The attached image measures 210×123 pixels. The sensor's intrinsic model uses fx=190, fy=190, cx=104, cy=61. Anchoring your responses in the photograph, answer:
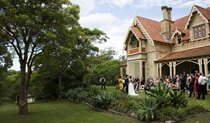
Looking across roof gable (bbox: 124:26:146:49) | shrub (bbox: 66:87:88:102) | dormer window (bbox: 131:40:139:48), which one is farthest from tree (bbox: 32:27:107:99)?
dormer window (bbox: 131:40:139:48)

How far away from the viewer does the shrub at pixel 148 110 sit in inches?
400

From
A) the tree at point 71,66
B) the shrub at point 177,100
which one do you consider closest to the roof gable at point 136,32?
the tree at point 71,66

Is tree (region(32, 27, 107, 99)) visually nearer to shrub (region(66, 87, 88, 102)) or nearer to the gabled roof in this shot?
shrub (region(66, 87, 88, 102))

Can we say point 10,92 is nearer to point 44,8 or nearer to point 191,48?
point 44,8

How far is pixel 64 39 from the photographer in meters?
14.2

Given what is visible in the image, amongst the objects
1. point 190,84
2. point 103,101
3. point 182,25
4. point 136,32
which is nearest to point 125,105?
point 103,101

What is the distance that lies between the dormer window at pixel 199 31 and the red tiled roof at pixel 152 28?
4.43m

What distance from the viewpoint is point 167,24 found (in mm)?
27016

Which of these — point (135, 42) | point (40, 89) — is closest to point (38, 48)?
point (40, 89)

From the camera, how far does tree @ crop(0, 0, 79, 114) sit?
39.9 ft

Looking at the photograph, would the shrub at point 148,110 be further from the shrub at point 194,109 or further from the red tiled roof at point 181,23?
the red tiled roof at point 181,23

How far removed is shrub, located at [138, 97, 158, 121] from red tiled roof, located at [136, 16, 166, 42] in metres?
15.9

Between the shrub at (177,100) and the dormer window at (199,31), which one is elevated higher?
the dormer window at (199,31)

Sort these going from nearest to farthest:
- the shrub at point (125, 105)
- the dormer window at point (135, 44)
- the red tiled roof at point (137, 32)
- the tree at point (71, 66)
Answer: the shrub at point (125, 105), the tree at point (71, 66), the red tiled roof at point (137, 32), the dormer window at point (135, 44)
